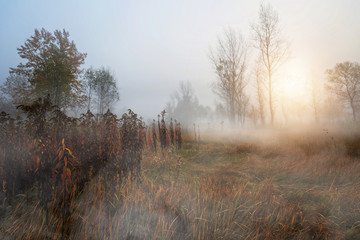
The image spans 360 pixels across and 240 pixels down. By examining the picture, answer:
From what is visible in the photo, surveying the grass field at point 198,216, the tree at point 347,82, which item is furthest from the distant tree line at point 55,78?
the tree at point 347,82

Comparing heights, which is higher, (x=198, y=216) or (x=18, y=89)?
(x=18, y=89)

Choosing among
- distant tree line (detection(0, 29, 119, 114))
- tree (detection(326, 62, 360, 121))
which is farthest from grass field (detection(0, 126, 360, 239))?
tree (detection(326, 62, 360, 121))

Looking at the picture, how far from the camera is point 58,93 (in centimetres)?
1091

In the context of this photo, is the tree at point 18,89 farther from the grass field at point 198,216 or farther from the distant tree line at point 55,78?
the grass field at point 198,216

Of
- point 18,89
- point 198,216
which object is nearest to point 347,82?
point 198,216

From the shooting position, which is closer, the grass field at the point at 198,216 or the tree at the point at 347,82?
the grass field at the point at 198,216

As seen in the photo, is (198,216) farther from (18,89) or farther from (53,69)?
(18,89)

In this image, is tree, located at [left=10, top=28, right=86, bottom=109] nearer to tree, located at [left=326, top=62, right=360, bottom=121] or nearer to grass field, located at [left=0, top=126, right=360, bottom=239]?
grass field, located at [left=0, top=126, right=360, bottom=239]

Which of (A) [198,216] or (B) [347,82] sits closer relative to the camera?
(A) [198,216]

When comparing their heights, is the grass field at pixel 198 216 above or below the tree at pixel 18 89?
below

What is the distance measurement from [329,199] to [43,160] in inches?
157

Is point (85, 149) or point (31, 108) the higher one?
point (31, 108)

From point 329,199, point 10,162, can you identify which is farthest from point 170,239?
point 10,162

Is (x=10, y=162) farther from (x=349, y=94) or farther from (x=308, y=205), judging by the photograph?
(x=349, y=94)
